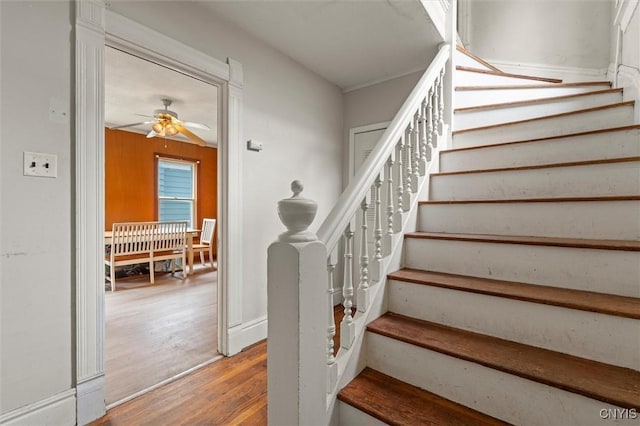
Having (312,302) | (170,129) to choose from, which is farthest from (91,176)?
(170,129)

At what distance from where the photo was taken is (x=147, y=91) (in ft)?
11.0

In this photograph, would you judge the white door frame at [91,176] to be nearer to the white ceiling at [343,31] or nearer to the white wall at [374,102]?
the white ceiling at [343,31]

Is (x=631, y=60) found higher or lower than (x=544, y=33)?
lower

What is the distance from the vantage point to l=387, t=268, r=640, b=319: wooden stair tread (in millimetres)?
965

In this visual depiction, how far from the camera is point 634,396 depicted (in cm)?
80

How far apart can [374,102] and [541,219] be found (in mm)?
2185

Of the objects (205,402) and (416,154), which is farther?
(416,154)

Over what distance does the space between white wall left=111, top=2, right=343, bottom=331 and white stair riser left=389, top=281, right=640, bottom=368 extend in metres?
1.34

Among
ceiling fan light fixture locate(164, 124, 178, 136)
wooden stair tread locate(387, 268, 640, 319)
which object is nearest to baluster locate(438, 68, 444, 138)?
wooden stair tread locate(387, 268, 640, 319)

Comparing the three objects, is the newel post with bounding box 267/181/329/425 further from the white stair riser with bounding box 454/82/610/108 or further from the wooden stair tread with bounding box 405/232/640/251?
the white stair riser with bounding box 454/82/610/108

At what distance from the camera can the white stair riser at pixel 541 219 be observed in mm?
1221

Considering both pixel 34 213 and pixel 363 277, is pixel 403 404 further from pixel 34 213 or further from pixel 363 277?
pixel 34 213

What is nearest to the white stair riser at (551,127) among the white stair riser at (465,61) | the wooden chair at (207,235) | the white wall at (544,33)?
the white stair riser at (465,61)

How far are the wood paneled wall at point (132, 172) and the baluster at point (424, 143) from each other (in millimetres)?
4020
